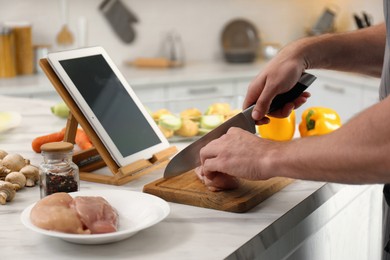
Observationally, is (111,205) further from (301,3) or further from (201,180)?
(301,3)

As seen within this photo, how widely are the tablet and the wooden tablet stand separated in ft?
0.04

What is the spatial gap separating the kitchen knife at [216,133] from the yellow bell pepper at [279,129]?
257mm

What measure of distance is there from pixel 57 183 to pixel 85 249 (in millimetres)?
256

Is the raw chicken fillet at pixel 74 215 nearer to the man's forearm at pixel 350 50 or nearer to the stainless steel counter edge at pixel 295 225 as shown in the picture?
the stainless steel counter edge at pixel 295 225

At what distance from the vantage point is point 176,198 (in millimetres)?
1507

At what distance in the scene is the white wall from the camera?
423cm

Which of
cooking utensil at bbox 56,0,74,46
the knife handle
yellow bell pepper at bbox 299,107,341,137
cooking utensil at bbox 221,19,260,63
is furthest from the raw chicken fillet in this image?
cooking utensil at bbox 221,19,260,63

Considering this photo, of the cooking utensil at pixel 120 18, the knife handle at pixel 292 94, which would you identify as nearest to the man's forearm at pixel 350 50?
the knife handle at pixel 292 94

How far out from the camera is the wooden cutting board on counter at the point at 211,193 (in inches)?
57.2

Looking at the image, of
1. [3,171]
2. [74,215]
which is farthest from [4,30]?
[74,215]

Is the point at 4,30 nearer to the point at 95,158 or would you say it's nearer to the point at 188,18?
the point at 188,18

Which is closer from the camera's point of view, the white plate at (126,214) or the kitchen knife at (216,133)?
the white plate at (126,214)

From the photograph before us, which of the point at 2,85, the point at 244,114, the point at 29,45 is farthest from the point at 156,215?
the point at 29,45

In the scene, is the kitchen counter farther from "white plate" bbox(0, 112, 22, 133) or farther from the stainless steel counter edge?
"white plate" bbox(0, 112, 22, 133)
